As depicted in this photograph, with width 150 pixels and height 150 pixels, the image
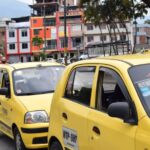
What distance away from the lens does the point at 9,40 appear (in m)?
115

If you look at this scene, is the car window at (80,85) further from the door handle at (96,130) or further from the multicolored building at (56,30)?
the multicolored building at (56,30)

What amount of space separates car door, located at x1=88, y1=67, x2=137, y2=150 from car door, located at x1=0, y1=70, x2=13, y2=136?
4.07m

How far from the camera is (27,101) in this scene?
9062mm

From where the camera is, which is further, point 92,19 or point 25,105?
point 92,19

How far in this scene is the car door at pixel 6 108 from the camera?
9555mm

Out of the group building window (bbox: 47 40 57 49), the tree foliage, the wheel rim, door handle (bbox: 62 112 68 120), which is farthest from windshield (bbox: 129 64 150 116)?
building window (bbox: 47 40 57 49)

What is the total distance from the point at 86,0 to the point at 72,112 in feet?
54.7

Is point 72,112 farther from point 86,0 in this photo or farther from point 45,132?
point 86,0

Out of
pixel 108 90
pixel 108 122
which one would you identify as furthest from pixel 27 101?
pixel 108 122

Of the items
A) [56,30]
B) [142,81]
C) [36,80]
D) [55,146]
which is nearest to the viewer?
[142,81]

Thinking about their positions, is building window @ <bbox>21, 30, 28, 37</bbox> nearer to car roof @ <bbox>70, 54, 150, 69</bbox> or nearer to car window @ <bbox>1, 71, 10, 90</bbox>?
car window @ <bbox>1, 71, 10, 90</bbox>

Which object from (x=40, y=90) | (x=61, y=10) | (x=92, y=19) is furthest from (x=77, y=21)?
(x=40, y=90)

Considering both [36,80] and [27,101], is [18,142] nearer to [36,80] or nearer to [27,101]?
[27,101]

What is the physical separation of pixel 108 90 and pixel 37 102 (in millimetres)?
3485
